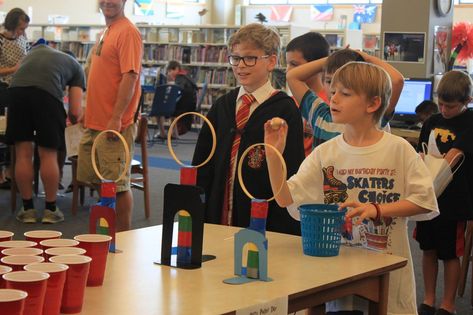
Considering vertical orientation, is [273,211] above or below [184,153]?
above

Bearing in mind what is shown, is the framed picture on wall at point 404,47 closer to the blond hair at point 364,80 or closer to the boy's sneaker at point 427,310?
the boy's sneaker at point 427,310

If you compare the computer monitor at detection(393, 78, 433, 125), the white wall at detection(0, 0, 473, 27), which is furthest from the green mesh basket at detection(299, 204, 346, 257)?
the white wall at detection(0, 0, 473, 27)

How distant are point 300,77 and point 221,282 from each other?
5.37 ft

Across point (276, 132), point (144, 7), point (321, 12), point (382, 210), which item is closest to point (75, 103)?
point (276, 132)

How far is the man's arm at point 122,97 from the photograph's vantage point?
454 cm

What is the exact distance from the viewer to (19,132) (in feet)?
19.2

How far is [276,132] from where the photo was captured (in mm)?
2295

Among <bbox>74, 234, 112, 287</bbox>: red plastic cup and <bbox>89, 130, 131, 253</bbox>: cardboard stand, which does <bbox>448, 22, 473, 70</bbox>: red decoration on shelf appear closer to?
<bbox>89, 130, 131, 253</bbox>: cardboard stand

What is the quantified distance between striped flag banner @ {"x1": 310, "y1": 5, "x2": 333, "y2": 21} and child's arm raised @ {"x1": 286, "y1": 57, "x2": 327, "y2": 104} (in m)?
18.3

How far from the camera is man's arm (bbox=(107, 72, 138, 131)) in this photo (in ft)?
14.9

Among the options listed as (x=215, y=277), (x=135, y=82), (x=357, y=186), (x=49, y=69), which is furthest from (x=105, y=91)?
(x=215, y=277)

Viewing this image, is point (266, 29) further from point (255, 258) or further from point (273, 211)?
point (255, 258)

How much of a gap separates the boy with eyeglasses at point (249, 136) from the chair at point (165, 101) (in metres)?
9.04

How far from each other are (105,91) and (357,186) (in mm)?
2457
